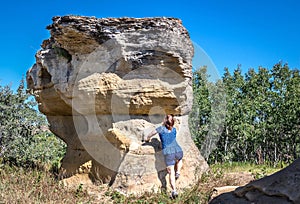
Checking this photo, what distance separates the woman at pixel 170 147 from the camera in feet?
21.6

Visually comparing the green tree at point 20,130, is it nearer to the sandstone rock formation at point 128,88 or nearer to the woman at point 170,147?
the sandstone rock formation at point 128,88

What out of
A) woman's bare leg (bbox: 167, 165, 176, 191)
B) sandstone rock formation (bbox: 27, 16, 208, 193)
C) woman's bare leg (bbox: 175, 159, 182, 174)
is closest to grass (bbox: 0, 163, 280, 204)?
woman's bare leg (bbox: 167, 165, 176, 191)

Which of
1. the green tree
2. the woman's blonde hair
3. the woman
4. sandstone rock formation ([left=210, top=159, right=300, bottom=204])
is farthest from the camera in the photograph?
the green tree

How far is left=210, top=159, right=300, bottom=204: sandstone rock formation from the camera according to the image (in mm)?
3444

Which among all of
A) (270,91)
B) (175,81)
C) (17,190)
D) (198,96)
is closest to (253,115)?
(270,91)

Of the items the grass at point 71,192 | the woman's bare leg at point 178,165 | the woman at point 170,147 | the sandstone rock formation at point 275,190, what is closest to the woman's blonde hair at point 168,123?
the woman at point 170,147

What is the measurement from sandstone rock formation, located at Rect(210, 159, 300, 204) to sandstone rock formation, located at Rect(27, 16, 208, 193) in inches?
112

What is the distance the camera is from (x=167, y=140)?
665cm

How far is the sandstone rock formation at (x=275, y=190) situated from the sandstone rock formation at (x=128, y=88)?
284 cm

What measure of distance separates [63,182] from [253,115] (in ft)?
63.1

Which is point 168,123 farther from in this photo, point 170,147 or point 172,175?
point 172,175

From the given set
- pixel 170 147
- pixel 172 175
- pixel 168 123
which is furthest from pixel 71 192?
pixel 168 123

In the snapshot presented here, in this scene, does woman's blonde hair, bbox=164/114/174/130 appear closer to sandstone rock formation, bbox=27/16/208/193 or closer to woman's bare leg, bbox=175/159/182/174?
sandstone rock formation, bbox=27/16/208/193

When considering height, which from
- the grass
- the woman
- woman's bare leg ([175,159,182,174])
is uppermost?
the woman
